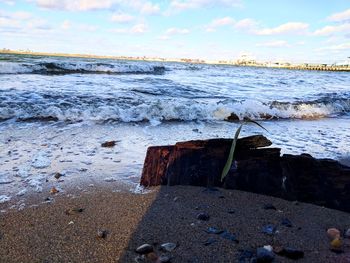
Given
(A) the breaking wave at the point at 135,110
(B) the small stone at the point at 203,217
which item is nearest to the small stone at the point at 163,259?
(B) the small stone at the point at 203,217

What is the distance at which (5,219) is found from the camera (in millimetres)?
2840

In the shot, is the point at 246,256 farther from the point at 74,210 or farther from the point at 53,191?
the point at 53,191

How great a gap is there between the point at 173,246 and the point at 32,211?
131 centimetres

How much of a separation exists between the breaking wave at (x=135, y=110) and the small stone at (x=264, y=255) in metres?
5.73

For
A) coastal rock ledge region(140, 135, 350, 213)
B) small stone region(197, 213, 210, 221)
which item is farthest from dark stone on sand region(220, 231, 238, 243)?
coastal rock ledge region(140, 135, 350, 213)

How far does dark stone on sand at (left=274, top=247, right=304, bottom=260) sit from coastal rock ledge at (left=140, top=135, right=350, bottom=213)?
1049mm

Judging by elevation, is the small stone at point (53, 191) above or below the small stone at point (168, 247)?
below

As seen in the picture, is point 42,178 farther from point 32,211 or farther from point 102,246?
point 102,246

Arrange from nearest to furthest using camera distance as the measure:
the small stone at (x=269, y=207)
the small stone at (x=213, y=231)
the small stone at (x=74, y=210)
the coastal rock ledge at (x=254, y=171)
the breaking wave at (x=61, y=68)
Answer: the small stone at (x=213, y=231)
the small stone at (x=74, y=210)
the small stone at (x=269, y=207)
the coastal rock ledge at (x=254, y=171)
the breaking wave at (x=61, y=68)

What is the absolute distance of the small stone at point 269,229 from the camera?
8.97ft

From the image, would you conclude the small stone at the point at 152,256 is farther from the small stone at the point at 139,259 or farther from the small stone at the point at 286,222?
the small stone at the point at 286,222

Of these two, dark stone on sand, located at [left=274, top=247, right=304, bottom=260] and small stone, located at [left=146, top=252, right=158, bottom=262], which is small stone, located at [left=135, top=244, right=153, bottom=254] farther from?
dark stone on sand, located at [left=274, top=247, right=304, bottom=260]

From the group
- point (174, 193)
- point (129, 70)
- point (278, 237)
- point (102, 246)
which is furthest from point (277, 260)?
point (129, 70)

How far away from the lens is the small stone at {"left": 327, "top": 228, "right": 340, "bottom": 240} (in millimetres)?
2719
